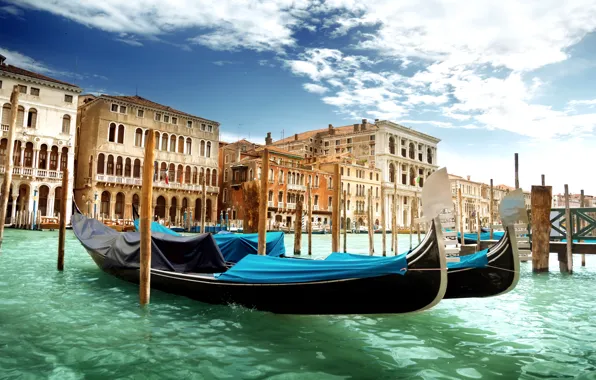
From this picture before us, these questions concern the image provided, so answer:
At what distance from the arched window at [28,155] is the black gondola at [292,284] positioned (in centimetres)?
1876

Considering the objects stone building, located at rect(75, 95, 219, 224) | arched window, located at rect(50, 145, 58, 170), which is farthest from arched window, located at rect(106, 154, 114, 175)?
arched window, located at rect(50, 145, 58, 170)

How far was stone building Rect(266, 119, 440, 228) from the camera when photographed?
38.5 metres

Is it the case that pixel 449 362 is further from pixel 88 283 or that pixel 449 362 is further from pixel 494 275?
pixel 88 283

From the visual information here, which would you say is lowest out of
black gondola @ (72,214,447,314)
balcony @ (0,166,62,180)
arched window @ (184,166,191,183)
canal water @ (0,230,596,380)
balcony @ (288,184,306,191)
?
canal water @ (0,230,596,380)

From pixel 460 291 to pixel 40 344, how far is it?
3822mm

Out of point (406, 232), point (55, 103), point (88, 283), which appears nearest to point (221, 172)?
point (55, 103)

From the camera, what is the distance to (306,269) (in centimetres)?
385

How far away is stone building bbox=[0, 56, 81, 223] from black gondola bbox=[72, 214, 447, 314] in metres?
17.8

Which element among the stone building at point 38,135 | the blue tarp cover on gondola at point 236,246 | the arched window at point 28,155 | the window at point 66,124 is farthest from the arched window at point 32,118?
the blue tarp cover on gondola at point 236,246

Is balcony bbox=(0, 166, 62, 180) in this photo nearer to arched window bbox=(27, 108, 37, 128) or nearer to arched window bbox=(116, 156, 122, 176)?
arched window bbox=(27, 108, 37, 128)

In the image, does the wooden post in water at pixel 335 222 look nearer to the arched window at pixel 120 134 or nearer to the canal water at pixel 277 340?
the canal water at pixel 277 340

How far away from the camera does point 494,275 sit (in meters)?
4.35

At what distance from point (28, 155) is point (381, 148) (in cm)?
2713

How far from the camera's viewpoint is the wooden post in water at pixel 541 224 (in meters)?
7.73
